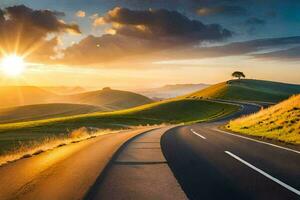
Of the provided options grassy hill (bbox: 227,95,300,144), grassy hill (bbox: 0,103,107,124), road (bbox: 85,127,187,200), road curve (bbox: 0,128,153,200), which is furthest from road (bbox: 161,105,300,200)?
grassy hill (bbox: 0,103,107,124)

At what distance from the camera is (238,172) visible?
9.11 meters

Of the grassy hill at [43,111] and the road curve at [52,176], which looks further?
the grassy hill at [43,111]

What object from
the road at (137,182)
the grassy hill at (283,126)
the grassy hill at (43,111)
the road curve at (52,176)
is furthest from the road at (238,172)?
the grassy hill at (43,111)

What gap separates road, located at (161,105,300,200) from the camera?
7039 millimetres

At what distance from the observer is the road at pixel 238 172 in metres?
7.04

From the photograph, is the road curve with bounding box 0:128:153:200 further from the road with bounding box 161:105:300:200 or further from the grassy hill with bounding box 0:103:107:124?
the grassy hill with bounding box 0:103:107:124

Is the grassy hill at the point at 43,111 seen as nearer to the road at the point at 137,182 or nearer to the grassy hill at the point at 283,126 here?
the grassy hill at the point at 283,126

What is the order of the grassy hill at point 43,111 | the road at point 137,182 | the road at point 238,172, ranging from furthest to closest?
the grassy hill at point 43,111
the road at point 238,172
the road at point 137,182

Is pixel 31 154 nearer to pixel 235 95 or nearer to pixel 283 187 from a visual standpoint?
pixel 283 187

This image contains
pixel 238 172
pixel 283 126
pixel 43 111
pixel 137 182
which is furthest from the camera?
pixel 43 111

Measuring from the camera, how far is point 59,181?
8.18m

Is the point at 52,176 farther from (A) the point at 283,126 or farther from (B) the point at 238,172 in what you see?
(A) the point at 283,126

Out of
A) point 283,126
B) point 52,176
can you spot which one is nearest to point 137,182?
point 52,176

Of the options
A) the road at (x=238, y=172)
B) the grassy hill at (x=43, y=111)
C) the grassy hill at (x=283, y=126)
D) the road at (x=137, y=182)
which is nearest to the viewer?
the road at (x=137, y=182)
